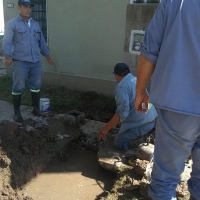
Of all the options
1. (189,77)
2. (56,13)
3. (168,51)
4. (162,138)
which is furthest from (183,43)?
(56,13)

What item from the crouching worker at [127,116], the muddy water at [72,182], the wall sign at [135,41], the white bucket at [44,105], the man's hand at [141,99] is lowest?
the muddy water at [72,182]

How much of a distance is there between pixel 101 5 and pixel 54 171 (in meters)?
3.98

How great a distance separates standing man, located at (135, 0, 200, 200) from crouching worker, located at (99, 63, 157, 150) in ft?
4.25

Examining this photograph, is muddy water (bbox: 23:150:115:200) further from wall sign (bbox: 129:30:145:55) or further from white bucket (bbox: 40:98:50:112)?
wall sign (bbox: 129:30:145:55)

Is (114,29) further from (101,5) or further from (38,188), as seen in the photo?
(38,188)

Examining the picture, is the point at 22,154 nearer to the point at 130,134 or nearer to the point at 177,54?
the point at 130,134

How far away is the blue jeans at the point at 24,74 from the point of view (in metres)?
4.51

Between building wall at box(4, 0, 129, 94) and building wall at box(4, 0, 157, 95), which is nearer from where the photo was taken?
building wall at box(4, 0, 157, 95)

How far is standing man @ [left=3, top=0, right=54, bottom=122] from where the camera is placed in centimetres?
433

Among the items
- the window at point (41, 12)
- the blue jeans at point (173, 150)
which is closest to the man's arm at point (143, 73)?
the blue jeans at point (173, 150)

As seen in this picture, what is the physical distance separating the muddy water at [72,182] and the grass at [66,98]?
189cm

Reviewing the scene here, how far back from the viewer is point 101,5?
5.80 meters

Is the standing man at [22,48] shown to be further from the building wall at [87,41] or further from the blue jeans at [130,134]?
the blue jeans at [130,134]

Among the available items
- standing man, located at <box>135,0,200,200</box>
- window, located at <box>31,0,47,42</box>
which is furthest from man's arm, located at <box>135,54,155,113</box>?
window, located at <box>31,0,47,42</box>
